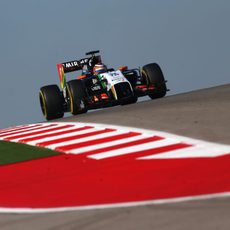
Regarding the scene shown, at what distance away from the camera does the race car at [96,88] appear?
20578 millimetres

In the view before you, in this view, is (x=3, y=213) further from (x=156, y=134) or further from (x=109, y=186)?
(x=156, y=134)

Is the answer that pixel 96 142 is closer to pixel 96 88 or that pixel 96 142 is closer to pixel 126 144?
pixel 126 144

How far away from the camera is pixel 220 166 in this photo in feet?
27.3

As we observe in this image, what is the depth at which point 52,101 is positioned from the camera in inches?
848

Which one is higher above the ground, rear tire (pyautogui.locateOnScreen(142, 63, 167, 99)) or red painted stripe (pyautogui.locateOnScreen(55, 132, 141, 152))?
red painted stripe (pyautogui.locateOnScreen(55, 132, 141, 152))

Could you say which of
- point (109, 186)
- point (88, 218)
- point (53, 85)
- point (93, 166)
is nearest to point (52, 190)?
point (109, 186)

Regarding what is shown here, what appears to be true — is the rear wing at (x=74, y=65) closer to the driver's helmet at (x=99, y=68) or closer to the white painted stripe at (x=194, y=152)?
the driver's helmet at (x=99, y=68)

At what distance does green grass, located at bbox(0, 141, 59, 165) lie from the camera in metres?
12.3

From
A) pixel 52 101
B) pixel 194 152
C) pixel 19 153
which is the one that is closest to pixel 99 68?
pixel 52 101

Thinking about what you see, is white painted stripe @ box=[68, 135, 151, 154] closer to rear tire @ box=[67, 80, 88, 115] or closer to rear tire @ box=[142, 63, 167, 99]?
rear tire @ box=[67, 80, 88, 115]

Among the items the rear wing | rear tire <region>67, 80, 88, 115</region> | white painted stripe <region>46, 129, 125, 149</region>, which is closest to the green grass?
white painted stripe <region>46, 129, 125, 149</region>

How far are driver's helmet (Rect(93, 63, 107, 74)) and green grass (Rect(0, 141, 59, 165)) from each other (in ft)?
25.6

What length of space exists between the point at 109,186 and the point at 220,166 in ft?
4.00

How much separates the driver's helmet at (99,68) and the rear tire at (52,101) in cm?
126
